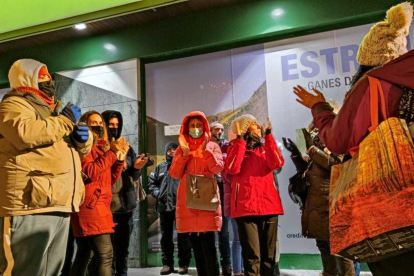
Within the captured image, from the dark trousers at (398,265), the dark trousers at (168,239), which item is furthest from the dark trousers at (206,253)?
the dark trousers at (398,265)

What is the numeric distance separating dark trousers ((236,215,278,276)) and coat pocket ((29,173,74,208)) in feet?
5.33

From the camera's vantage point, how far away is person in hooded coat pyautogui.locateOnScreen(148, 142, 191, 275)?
4805 millimetres

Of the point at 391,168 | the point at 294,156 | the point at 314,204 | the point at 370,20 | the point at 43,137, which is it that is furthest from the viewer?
the point at 370,20

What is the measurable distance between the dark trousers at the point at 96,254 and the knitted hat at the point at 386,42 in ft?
7.47

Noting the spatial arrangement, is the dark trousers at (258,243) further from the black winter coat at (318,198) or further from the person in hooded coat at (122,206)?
the person in hooded coat at (122,206)

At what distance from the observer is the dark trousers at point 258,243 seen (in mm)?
3311

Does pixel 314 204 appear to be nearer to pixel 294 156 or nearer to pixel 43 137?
pixel 294 156

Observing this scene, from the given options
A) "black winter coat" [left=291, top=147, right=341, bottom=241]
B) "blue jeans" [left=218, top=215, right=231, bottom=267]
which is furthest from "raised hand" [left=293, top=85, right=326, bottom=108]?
"blue jeans" [left=218, top=215, right=231, bottom=267]

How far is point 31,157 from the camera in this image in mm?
2184

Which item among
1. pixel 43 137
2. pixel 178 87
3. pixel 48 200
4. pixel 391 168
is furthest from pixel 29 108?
pixel 178 87

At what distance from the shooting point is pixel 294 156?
3.85m

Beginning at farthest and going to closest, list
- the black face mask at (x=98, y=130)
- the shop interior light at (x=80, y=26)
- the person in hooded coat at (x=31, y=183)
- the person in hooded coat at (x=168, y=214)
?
the shop interior light at (x=80, y=26), the person in hooded coat at (x=168, y=214), the black face mask at (x=98, y=130), the person in hooded coat at (x=31, y=183)

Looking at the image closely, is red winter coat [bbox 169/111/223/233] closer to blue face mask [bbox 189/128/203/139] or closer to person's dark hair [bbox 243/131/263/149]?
blue face mask [bbox 189/128/203/139]

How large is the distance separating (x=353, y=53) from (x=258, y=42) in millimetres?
1241
